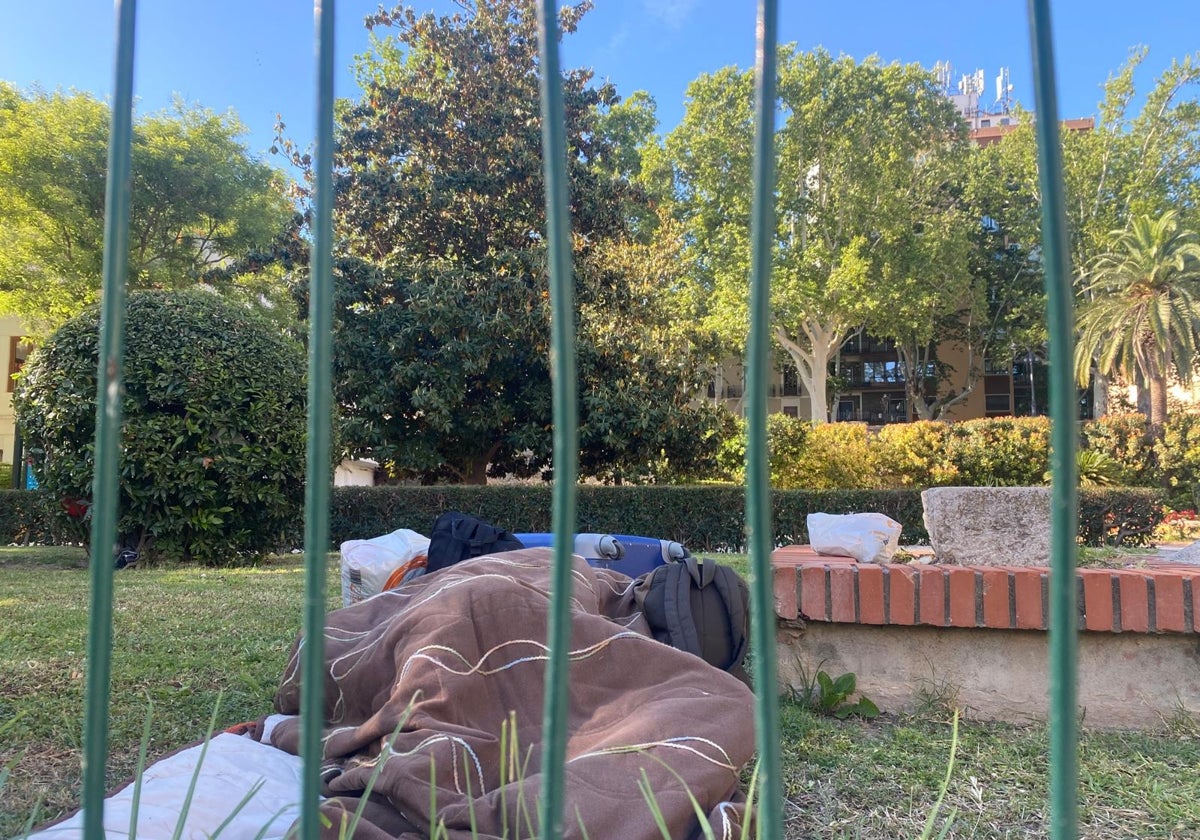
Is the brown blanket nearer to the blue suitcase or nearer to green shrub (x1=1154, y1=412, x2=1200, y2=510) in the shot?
the blue suitcase

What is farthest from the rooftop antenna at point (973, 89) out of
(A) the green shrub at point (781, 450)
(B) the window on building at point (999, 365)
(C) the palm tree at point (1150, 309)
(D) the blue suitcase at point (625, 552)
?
(D) the blue suitcase at point (625, 552)

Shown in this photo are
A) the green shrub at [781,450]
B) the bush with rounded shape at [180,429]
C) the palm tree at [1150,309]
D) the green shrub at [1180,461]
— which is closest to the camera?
the bush with rounded shape at [180,429]

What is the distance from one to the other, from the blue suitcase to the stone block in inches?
60.7

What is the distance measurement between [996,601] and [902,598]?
0.95ft

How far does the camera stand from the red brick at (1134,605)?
8.38ft

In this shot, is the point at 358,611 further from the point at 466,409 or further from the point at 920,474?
the point at 920,474

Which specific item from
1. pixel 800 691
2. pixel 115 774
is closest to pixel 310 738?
pixel 115 774

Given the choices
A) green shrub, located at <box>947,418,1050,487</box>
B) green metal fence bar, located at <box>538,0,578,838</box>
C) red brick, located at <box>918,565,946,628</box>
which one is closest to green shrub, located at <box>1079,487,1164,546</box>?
green shrub, located at <box>947,418,1050,487</box>

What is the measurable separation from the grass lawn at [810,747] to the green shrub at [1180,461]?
50.2ft

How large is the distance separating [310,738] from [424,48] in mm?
14071

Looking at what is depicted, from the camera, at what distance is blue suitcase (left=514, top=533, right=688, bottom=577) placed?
3.37 m

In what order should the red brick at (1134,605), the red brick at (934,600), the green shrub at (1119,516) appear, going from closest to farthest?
the red brick at (1134,605), the red brick at (934,600), the green shrub at (1119,516)

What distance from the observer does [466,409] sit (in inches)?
441

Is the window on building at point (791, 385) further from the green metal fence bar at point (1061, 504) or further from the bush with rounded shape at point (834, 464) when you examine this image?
the green metal fence bar at point (1061, 504)
